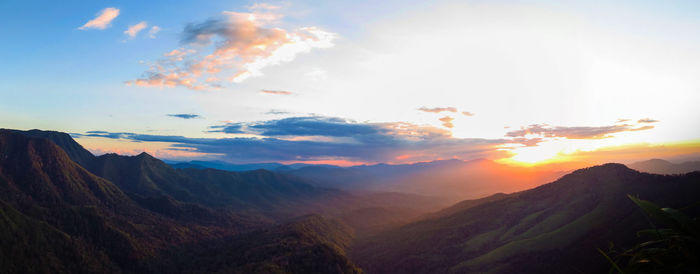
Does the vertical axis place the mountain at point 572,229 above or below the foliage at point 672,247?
below

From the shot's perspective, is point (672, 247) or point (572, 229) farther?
point (572, 229)

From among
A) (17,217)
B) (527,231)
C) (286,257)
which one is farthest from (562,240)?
(17,217)

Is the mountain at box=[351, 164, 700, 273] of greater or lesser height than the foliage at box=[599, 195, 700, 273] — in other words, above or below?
below

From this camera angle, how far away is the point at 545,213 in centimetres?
18588

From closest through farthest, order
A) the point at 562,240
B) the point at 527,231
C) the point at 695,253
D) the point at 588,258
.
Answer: the point at 695,253 → the point at 588,258 → the point at 562,240 → the point at 527,231

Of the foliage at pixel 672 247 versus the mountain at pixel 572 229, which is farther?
the mountain at pixel 572 229

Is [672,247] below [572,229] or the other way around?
the other way around

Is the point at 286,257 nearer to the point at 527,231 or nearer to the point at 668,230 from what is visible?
the point at 527,231

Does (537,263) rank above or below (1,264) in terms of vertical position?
above

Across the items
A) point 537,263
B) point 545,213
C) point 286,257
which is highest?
point 545,213

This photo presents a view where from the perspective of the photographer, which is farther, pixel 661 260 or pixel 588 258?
pixel 588 258

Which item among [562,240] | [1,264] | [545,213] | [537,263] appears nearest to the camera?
[537,263]

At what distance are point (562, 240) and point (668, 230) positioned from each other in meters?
168

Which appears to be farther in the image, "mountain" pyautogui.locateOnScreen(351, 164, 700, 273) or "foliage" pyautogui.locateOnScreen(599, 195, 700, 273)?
"mountain" pyautogui.locateOnScreen(351, 164, 700, 273)
